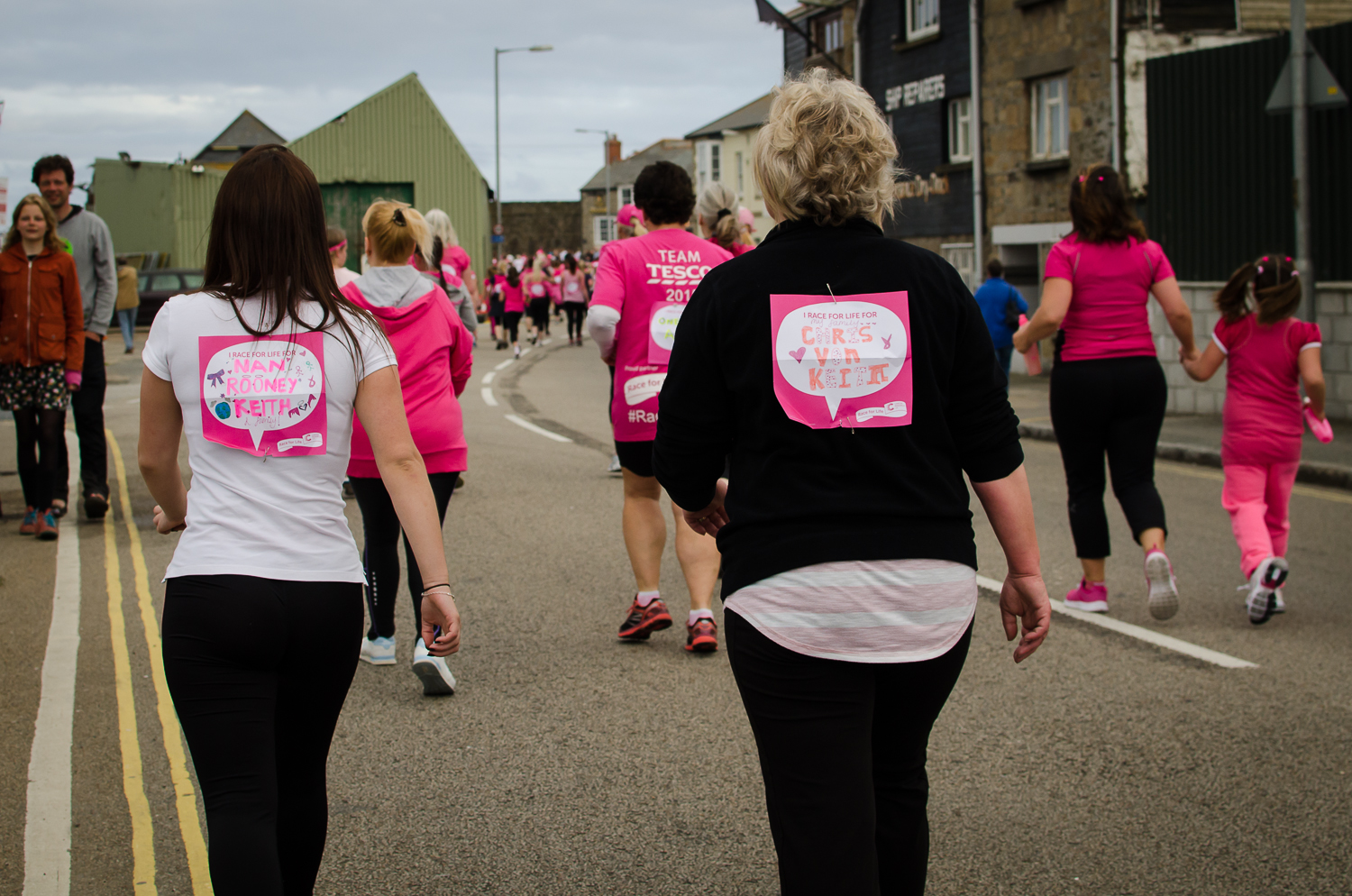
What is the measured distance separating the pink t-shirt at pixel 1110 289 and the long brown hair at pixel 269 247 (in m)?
3.86

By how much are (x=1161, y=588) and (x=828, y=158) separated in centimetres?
397

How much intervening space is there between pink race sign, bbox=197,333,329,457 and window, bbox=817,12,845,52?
32.6 meters

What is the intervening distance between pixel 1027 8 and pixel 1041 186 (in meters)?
3.07

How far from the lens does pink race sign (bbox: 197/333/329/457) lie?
2.49 m

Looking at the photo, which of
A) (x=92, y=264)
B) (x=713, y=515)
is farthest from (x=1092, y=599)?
(x=92, y=264)

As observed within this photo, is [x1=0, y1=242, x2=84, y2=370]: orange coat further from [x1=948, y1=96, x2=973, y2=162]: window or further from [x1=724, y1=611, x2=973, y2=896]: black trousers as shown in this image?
[x1=948, y1=96, x2=973, y2=162]: window

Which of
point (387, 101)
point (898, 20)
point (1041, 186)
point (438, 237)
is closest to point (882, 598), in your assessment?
point (438, 237)

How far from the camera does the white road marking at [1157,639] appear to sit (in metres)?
5.31

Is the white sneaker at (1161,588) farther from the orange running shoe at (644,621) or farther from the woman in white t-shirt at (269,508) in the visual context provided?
the woman in white t-shirt at (269,508)

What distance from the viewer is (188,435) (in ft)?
8.46

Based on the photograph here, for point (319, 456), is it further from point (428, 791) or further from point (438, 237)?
point (438, 237)

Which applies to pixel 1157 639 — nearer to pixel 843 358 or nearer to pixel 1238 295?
pixel 1238 295

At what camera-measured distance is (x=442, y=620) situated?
2.59 m

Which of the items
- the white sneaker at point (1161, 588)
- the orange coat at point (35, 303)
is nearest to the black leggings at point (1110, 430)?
the white sneaker at point (1161, 588)
